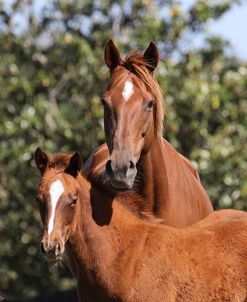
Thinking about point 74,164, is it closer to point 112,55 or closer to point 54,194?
point 54,194

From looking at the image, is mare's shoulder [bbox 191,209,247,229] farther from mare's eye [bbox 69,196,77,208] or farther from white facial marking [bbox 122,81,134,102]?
white facial marking [bbox 122,81,134,102]

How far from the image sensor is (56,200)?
739 cm

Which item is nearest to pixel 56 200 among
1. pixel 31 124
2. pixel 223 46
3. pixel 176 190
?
pixel 176 190

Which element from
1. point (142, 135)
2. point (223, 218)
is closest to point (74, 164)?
point (142, 135)

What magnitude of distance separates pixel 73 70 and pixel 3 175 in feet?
6.09

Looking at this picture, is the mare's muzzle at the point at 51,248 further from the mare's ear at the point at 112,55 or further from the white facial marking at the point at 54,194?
the mare's ear at the point at 112,55

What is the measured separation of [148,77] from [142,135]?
464 mm

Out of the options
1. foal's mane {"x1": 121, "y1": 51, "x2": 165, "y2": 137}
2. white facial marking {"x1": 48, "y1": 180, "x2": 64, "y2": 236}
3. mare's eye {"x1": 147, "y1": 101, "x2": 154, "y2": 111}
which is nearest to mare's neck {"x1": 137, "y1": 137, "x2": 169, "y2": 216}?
foal's mane {"x1": 121, "y1": 51, "x2": 165, "y2": 137}

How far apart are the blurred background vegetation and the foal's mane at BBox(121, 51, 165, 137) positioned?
7214 mm

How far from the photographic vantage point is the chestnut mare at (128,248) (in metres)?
7.43

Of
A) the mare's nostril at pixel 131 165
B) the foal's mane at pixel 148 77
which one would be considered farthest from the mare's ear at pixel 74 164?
the foal's mane at pixel 148 77

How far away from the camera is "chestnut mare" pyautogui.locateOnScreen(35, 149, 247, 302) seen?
7426 mm

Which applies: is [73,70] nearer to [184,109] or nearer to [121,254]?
[184,109]

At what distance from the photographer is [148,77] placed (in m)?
8.46
